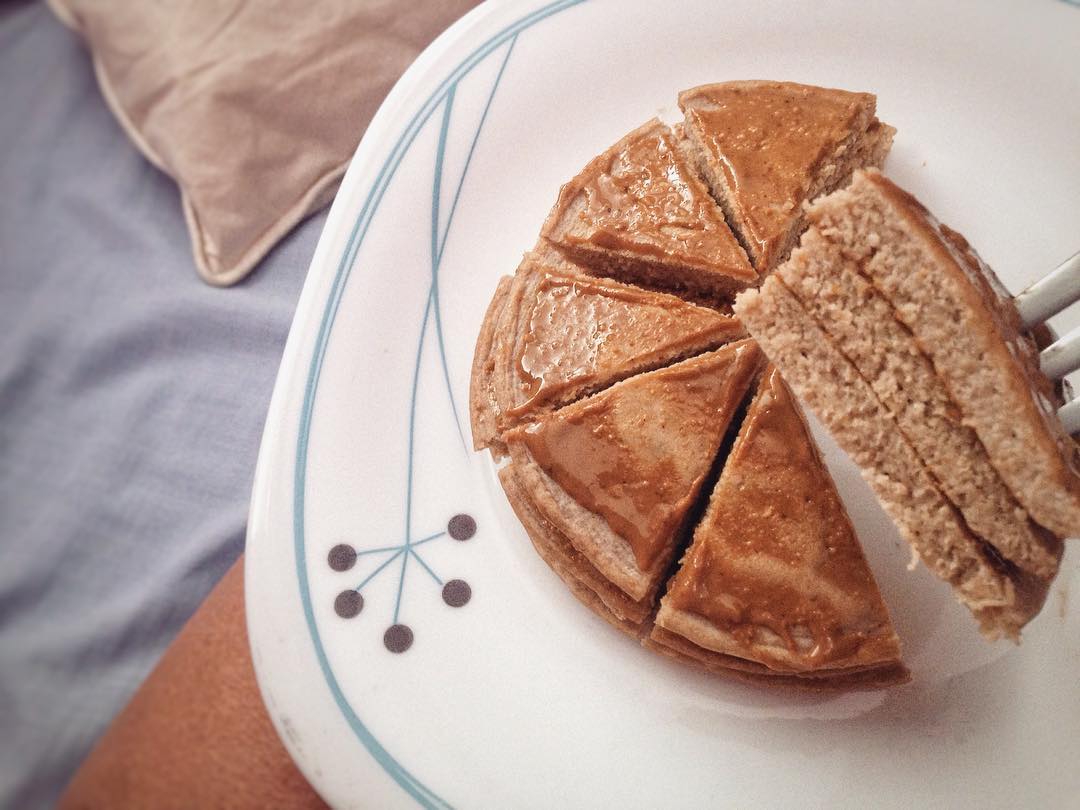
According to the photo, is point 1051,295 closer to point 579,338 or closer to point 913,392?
point 913,392

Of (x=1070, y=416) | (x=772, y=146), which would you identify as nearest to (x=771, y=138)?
(x=772, y=146)

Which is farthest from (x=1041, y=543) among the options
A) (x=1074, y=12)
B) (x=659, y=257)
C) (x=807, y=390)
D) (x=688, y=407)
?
(x=1074, y=12)

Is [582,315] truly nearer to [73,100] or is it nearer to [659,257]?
[659,257]

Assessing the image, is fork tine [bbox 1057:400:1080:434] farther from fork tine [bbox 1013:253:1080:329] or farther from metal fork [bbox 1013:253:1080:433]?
fork tine [bbox 1013:253:1080:329]

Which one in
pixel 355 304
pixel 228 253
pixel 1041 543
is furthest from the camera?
pixel 228 253

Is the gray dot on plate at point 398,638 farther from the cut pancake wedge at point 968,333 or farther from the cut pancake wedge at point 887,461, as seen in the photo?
the cut pancake wedge at point 968,333
